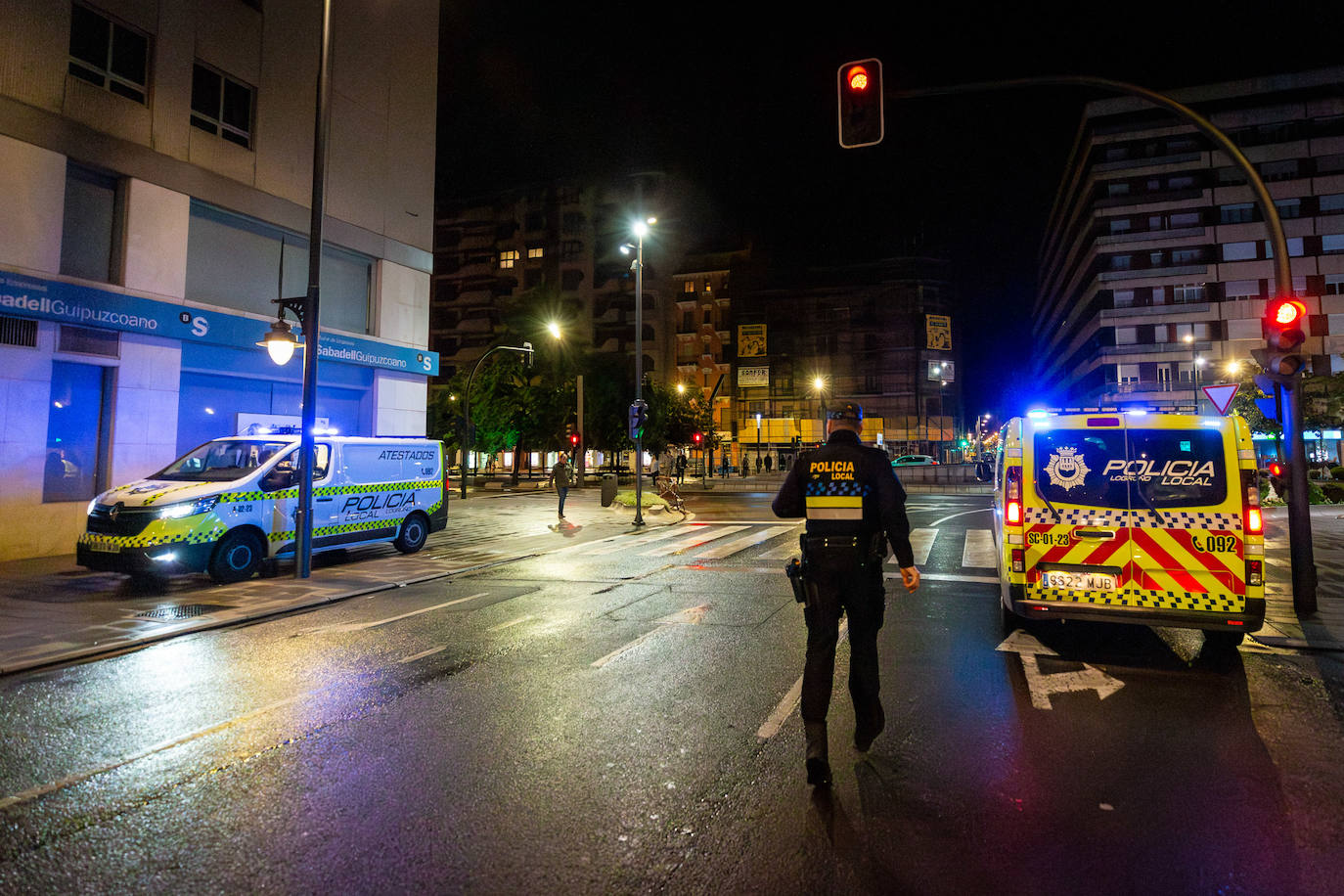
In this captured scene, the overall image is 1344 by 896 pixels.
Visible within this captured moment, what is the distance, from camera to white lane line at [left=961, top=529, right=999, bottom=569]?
11797 millimetres

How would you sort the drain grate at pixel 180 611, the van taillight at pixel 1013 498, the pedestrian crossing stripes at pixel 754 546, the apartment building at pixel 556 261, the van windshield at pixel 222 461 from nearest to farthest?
1. the van taillight at pixel 1013 498
2. the drain grate at pixel 180 611
3. the van windshield at pixel 222 461
4. the pedestrian crossing stripes at pixel 754 546
5. the apartment building at pixel 556 261

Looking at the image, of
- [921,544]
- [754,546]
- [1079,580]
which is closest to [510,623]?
[1079,580]

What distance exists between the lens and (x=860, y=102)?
8281 mm

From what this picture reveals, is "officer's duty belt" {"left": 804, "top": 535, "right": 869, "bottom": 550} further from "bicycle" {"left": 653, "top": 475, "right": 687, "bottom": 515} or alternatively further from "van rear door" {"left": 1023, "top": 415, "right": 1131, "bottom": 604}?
"bicycle" {"left": 653, "top": 475, "right": 687, "bottom": 515}

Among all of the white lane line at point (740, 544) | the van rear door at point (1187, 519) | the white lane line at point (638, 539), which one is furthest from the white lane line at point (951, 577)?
the white lane line at point (638, 539)

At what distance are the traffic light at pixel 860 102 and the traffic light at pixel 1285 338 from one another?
4.80m

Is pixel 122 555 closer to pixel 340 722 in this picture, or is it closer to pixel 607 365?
pixel 340 722

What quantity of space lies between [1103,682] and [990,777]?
2371mm

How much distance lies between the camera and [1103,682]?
18.2 feet

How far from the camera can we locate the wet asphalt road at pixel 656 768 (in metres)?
2.96

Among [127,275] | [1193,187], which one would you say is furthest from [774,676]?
A: [1193,187]

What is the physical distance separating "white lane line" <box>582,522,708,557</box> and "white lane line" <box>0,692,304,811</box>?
843 centimetres

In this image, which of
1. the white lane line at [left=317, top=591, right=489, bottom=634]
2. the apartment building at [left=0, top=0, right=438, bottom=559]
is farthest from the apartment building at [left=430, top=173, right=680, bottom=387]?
the white lane line at [left=317, top=591, right=489, bottom=634]

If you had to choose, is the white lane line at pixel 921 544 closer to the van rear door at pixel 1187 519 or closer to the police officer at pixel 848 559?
the van rear door at pixel 1187 519
